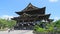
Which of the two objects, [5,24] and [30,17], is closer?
[30,17]

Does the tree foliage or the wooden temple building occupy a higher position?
the wooden temple building

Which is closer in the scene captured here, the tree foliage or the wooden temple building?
the wooden temple building

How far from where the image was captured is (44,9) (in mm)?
52750

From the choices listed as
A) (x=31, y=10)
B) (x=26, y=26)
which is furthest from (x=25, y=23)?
(x=31, y=10)

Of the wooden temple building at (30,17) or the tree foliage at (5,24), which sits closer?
the wooden temple building at (30,17)

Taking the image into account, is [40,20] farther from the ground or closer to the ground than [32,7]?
closer to the ground

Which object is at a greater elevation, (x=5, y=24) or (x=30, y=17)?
(x=30, y=17)

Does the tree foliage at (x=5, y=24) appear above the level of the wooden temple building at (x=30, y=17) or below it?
below

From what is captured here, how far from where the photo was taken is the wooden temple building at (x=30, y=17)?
51.2 m

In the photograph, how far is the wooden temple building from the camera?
5122 cm

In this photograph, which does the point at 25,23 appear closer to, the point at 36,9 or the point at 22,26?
the point at 22,26

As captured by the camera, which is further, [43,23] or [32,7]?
[32,7]

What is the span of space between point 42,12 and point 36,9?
2.52 metres

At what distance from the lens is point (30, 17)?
52.2 metres
